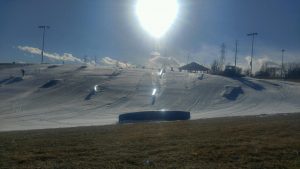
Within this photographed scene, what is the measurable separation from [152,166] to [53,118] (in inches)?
1521

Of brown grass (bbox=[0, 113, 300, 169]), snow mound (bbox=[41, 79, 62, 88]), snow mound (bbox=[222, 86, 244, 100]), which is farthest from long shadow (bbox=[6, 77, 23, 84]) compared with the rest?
brown grass (bbox=[0, 113, 300, 169])

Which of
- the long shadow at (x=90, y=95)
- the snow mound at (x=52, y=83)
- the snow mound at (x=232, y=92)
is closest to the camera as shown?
Result: the long shadow at (x=90, y=95)

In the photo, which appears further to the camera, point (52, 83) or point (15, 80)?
point (15, 80)

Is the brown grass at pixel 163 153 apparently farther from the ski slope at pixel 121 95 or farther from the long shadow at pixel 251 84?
the long shadow at pixel 251 84

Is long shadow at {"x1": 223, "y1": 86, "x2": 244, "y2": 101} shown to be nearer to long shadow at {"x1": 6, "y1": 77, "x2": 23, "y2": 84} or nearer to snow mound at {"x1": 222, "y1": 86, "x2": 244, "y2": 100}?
snow mound at {"x1": 222, "y1": 86, "x2": 244, "y2": 100}

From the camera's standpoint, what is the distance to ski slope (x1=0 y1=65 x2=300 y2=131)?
52.6 m

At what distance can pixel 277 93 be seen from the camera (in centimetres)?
7119

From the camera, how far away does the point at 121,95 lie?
65062 millimetres

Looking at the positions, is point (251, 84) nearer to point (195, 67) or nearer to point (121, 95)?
point (121, 95)

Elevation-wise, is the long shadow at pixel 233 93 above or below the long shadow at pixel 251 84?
below

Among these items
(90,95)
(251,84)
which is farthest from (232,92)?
(90,95)

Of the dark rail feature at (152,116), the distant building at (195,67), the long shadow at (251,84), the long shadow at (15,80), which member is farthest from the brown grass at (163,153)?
the distant building at (195,67)

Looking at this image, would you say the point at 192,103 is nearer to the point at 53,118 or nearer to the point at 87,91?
the point at 87,91

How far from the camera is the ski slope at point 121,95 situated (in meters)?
52.6
